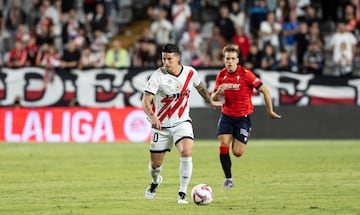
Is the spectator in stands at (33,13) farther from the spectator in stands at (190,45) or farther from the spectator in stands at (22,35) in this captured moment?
the spectator in stands at (190,45)

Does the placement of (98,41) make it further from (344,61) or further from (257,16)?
(344,61)

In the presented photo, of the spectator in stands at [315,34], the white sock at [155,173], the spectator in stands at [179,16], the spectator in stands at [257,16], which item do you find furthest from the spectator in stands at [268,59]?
the white sock at [155,173]

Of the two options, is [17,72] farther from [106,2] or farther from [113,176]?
[113,176]

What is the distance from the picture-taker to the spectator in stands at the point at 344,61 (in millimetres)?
27500

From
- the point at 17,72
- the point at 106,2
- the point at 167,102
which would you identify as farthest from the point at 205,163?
the point at 106,2

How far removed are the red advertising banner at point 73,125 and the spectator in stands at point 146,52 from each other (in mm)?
1940

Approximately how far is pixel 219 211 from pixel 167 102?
201cm

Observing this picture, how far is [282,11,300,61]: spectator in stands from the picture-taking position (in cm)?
2847

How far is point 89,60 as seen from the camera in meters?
28.8

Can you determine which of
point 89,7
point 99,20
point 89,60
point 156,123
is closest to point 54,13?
point 89,7

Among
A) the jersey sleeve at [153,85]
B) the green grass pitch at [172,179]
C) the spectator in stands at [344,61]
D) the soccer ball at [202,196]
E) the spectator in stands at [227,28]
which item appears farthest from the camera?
the spectator in stands at [227,28]

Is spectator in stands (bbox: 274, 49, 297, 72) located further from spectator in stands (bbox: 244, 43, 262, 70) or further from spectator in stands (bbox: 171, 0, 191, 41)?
spectator in stands (bbox: 171, 0, 191, 41)

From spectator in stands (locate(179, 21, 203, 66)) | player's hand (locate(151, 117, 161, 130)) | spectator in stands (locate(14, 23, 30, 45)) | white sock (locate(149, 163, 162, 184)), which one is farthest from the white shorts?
spectator in stands (locate(14, 23, 30, 45))

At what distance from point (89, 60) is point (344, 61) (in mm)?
7369
